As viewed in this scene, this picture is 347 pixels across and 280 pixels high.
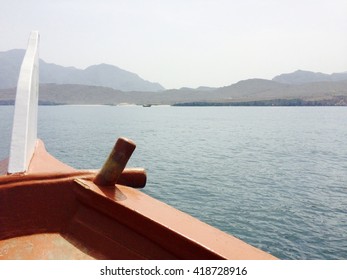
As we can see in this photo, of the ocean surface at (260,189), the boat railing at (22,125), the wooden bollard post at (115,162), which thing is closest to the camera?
the wooden bollard post at (115,162)

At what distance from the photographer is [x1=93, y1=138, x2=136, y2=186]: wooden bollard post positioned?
378 cm

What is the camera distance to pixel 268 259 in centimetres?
328

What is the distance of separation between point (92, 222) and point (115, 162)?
2.51 ft

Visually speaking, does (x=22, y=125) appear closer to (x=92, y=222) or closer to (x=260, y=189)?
(x=92, y=222)

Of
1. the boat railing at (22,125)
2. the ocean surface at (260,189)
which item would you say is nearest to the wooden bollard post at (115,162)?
the boat railing at (22,125)

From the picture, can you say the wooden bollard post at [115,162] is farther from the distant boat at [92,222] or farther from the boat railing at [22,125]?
the boat railing at [22,125]

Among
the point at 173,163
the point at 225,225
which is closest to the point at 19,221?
the point at 225,225

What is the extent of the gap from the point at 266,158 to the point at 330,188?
13.5 m

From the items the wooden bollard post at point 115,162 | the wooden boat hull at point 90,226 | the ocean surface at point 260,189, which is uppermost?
the wooden bollard post at point 115,162

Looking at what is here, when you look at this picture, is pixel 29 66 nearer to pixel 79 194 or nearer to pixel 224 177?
pixel 79 194

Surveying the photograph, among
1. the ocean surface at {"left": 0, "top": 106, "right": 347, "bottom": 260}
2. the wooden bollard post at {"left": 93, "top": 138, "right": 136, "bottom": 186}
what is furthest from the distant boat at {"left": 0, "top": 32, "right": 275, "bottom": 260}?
the ocean surface at {"left": 0, "top": 106, "right": 347, "bottom": 260}

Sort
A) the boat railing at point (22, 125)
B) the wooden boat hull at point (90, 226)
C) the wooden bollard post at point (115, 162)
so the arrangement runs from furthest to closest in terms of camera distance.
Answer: the boat railing at point (22, 125) < the wooden bollard post at point (115, 162) < the wooden boat hull at point (90, 226)

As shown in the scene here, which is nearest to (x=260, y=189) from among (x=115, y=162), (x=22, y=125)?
(x=115, y=162)

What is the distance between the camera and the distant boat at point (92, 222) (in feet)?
10.8
